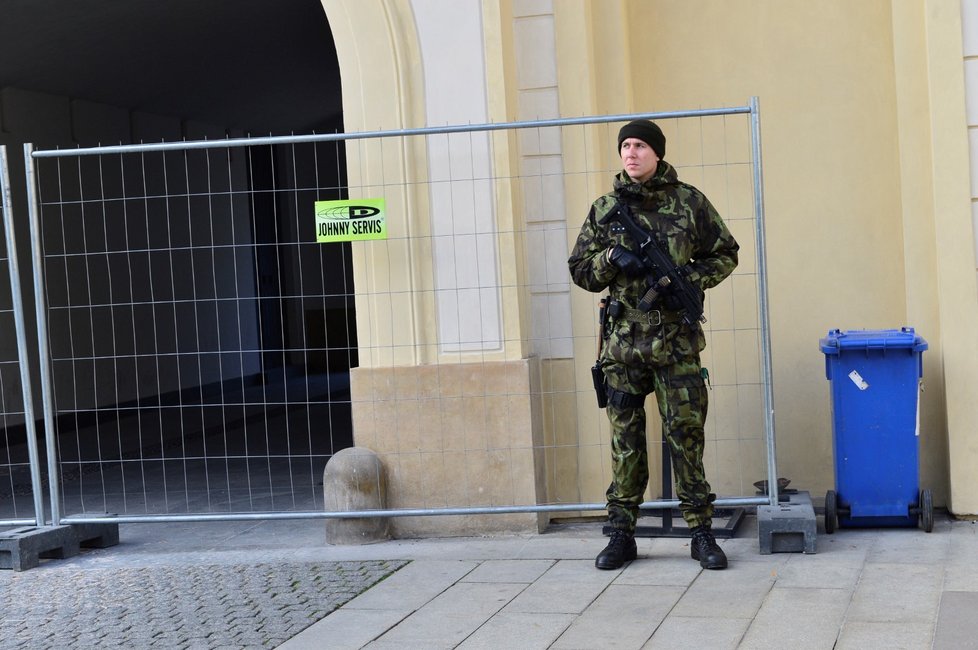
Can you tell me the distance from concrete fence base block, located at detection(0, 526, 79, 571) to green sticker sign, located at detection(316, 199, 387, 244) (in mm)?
2066

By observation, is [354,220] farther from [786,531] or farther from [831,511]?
[831,511]

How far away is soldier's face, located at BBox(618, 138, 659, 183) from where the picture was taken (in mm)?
5270

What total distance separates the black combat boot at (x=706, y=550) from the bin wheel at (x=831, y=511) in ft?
2.58

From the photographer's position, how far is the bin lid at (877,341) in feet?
18.9

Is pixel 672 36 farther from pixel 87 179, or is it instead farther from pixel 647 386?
pixel 87 179

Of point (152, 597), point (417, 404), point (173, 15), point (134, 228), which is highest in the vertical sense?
point (173, 15)

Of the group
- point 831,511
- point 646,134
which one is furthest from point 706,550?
point 646,134

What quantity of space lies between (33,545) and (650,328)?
3.35 meters

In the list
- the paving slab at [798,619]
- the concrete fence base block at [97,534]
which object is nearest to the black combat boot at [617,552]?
the paving slab at [798,619]

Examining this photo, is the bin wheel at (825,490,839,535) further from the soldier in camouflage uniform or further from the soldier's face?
the soldier's face

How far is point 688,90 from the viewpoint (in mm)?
6738

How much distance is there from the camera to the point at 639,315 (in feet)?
17.6

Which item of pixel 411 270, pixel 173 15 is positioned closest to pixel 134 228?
pixel 173 15

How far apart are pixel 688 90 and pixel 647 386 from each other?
6.64ft
